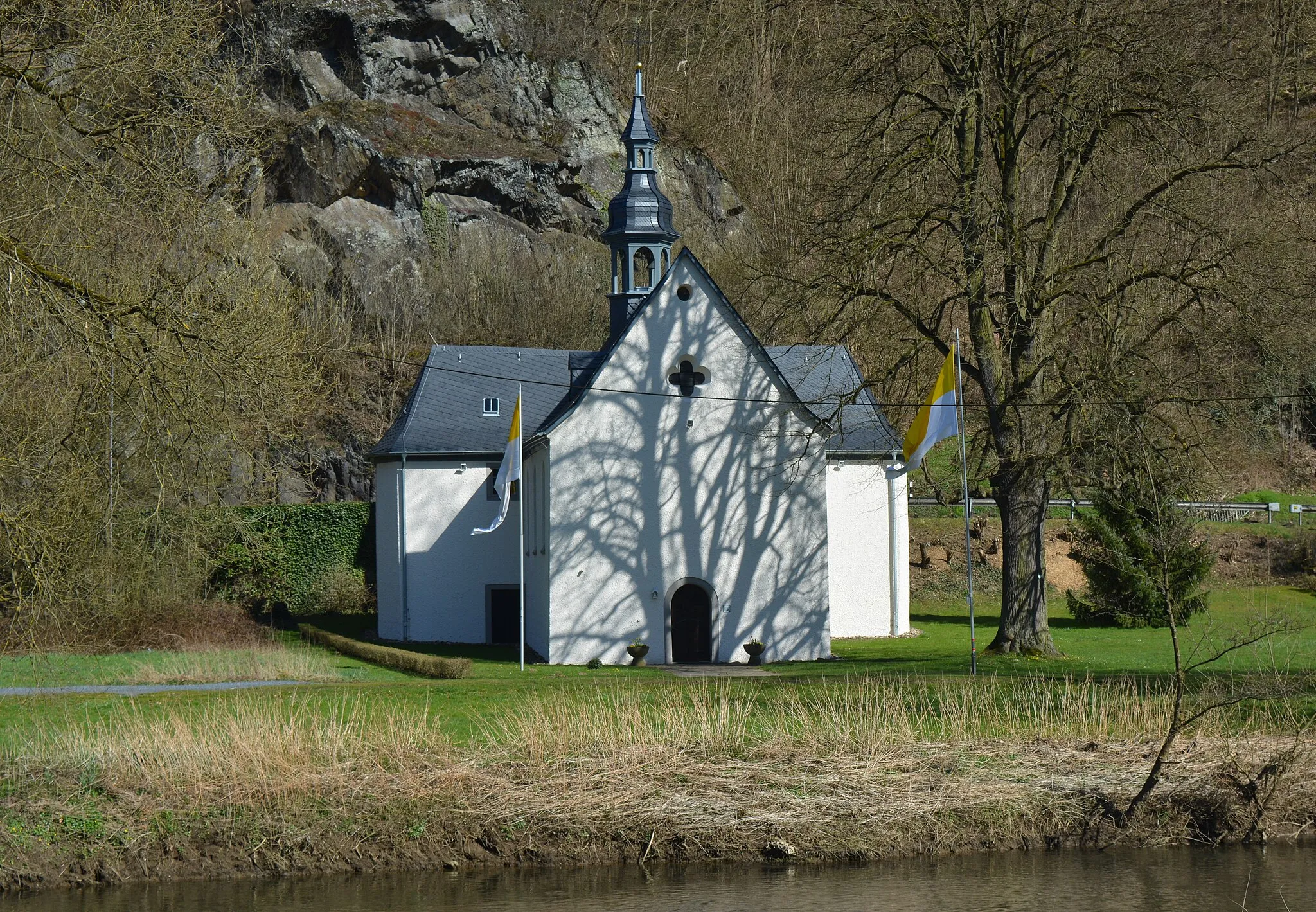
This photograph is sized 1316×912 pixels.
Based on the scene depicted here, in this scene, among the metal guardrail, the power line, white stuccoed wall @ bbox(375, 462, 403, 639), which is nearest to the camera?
the power line

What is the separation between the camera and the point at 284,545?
36.7 m

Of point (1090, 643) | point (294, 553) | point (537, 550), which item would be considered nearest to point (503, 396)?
point (294, 553)

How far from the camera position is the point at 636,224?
32500 mm

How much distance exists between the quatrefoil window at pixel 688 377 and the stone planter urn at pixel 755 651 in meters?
5.14

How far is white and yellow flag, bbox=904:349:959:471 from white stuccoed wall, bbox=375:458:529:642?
13.6 metres

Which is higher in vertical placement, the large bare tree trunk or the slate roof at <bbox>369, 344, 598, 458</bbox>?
the slate roof at <bbox>369, 344, 598, 458</bbox>

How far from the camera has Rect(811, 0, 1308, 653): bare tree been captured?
74.5 feet

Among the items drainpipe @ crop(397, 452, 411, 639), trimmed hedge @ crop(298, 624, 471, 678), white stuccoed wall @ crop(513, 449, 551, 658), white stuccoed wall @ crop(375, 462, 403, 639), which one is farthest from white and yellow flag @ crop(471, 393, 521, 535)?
white stuccoed wall @ crop(375, 462, 403, 639)

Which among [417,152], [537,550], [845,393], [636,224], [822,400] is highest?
[417,152]

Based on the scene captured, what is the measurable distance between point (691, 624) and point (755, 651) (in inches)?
57.1

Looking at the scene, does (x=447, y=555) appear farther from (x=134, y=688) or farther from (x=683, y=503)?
(x=134, y=688)

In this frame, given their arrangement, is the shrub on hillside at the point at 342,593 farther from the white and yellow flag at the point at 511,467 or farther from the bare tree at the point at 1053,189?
the bare tree at the point at 1053,189

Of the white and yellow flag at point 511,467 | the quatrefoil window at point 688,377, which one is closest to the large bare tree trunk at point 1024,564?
the quatrefoil window at point 688,377

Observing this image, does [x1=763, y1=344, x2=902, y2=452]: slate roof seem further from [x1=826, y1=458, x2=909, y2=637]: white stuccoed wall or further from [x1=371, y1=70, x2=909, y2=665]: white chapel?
[x1=371, y1=70, x2=909, y2=665]: white chapel
